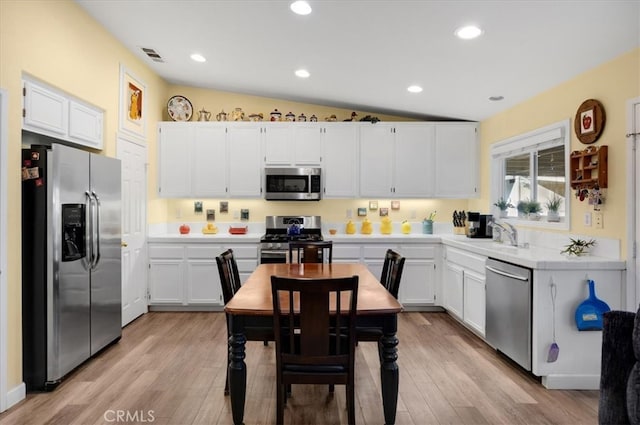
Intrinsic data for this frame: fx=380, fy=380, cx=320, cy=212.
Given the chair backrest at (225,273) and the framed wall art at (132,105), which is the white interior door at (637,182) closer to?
the chair backrest at (225,273)

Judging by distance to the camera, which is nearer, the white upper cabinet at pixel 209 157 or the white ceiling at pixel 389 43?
the white ceiling at pixel 389 43

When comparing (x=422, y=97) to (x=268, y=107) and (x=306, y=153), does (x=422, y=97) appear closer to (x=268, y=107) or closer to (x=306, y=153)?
(x=306, y=153)

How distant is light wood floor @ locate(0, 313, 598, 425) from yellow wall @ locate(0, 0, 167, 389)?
19.4 inches

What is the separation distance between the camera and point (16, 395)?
8.16ft

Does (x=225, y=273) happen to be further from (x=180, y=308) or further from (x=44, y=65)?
(x=180, y=308)

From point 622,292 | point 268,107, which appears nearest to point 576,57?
point 622,292

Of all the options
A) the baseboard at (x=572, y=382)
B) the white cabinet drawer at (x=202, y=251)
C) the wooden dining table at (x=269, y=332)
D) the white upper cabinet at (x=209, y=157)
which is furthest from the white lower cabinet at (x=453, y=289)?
the white cabinet drawer at (x=202, y=251)

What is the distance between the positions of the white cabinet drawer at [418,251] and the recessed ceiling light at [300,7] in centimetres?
289

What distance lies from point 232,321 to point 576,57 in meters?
3.07

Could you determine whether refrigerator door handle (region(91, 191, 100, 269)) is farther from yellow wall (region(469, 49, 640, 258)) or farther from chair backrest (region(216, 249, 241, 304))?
yellow wall (region(469, 49, 640, 258))

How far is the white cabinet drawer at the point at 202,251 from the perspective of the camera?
15.1ft

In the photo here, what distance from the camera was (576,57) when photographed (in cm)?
285

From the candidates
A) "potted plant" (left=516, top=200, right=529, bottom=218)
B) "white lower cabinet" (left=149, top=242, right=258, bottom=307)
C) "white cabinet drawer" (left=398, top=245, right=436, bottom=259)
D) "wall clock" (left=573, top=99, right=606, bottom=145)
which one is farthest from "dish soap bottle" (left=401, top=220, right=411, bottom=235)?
"wall clock" (left=573, top=99, right=606, bottom=145)

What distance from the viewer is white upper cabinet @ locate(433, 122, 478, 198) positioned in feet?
16.3
